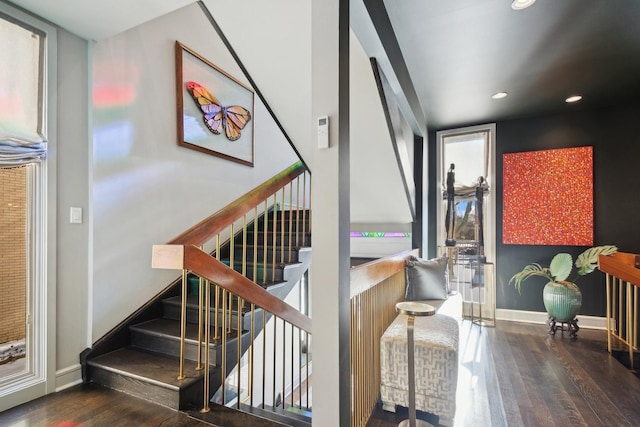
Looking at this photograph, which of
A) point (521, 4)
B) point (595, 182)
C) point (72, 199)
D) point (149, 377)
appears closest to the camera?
point (149, 377)

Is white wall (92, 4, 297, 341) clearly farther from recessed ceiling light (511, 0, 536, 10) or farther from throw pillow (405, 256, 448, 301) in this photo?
throw pillow (405, 256, 448, 301)

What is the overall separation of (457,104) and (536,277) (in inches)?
102

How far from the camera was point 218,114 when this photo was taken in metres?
3.41

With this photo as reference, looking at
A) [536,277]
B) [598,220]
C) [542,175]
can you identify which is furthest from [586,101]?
[536,277]

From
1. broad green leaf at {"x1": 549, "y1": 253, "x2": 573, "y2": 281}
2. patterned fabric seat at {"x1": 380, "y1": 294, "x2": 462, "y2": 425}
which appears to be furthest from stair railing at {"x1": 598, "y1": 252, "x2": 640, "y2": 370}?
patterned fabric seat at {"x1": 380, "y1": 294, "x2": 462, "y2": 425}

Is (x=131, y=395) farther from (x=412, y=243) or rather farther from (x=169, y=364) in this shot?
(x=412, y=243)

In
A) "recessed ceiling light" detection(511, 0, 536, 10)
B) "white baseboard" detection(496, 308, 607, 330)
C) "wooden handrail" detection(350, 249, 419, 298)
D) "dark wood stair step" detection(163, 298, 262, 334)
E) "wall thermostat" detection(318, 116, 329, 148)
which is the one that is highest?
"recessed ceiling light" detection(511, 0, 536, 10)

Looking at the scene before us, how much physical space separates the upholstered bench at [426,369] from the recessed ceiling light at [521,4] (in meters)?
2.28

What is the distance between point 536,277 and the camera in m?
4.20

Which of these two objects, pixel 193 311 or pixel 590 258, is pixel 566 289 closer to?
pixel 590 258

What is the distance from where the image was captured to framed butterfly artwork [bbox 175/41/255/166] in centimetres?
304

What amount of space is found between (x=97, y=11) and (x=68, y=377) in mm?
2469

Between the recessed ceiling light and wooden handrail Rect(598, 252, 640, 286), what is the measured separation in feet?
7.94

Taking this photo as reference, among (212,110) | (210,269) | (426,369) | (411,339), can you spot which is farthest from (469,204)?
(210,269)
